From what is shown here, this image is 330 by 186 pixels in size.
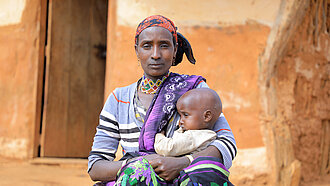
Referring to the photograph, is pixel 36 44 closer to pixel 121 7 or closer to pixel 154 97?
pixel 121 7

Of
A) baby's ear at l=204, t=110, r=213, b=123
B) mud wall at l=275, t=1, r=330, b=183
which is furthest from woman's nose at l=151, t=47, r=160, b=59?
mud wall at l=275, t=1, r=330, b=183

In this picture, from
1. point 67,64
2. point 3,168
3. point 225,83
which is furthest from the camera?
point 67,64

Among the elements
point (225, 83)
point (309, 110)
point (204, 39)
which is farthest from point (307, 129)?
point (204, 39)

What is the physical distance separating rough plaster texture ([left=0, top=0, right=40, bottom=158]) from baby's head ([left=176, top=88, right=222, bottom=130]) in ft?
12.8

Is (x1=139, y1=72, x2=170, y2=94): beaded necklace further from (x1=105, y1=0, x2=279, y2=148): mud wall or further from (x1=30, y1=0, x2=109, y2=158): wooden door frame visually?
(x1=30, y1=0, x2=109, y2=158): wooden door frame

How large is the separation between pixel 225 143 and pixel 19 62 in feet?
14.0

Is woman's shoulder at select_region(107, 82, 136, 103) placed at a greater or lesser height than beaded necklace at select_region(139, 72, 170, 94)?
lesser

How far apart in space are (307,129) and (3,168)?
A: 167 inches

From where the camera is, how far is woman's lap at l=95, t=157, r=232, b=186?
64.6 inches

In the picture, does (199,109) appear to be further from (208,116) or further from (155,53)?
(155,53)

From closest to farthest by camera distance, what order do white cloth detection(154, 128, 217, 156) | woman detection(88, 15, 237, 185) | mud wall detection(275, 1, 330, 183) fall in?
1. white cloth detection(154, 128, 217, 156)
2. woman detection(88, 15, 237, 185)
3. mud wall detection(275, 1, 330, 183)

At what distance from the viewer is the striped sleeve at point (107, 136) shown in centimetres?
200

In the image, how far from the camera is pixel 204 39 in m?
4.39

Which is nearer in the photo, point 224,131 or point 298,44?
point 224,131
